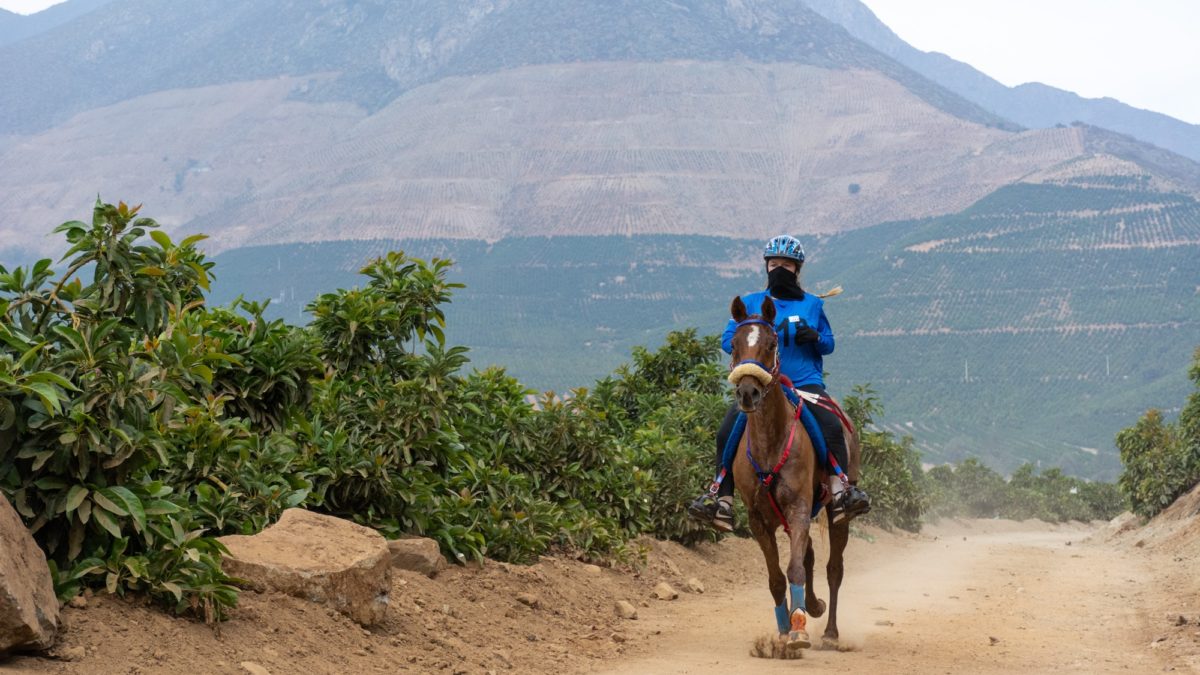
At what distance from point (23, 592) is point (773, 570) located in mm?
5099

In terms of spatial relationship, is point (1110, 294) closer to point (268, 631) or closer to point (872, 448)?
point (872, 448)

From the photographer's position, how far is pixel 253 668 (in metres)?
6.89

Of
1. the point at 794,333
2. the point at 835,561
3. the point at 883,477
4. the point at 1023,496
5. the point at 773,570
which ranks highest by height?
the point at 794,333

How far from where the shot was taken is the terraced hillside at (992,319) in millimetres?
118125

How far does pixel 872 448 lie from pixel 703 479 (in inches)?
436

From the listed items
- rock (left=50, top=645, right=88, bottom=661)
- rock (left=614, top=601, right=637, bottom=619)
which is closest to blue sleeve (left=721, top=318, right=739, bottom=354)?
rock (left=614, top=601, right=637, bottom=619)

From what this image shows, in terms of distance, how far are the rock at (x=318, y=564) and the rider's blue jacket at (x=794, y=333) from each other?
3.06 m

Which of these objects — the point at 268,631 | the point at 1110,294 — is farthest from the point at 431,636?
the point at 1110,294

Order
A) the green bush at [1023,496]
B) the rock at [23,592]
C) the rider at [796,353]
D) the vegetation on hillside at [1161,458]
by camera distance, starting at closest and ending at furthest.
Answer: the rock at [23,592] → the rider at [796,353] → the vegetation on hillside at [1161,458] → the green bush at [1023,496]

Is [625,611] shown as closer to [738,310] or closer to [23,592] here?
[738,310]

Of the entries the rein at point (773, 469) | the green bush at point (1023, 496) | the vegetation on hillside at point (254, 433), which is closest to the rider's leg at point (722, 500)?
the rein at point (773, 469)

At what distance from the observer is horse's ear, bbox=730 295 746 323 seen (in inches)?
354

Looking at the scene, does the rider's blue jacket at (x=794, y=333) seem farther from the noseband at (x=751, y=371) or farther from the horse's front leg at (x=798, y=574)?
the horse's front leg at (x=798, y=574)

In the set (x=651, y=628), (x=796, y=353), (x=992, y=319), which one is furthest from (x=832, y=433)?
(x=992, y=319)
